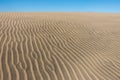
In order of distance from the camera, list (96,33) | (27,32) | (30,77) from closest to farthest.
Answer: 1. (30,77)
2. (27,32)
3. (96,33)

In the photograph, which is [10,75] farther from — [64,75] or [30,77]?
[64,75]

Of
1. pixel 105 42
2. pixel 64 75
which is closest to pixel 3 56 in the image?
pixel 64 75

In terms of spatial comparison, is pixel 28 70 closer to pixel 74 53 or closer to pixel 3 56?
pixel 3 56

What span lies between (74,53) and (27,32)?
371 centimetres

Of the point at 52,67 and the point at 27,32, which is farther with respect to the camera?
the point at 27,32

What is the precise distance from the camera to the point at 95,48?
28.7ft

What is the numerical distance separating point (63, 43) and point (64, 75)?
3236mm

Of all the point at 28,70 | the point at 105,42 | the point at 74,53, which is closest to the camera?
the point at 28,70

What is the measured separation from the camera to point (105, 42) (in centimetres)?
981

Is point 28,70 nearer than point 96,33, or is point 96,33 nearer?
point 28,70

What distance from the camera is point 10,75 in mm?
5805

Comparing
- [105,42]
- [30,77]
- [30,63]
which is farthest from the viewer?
[105,42]

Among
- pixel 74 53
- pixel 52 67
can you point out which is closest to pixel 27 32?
pixel 74 53

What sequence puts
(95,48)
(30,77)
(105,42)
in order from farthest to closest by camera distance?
(105,42) < (95,48) < (30,77)
